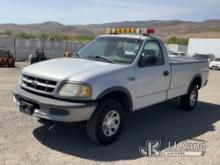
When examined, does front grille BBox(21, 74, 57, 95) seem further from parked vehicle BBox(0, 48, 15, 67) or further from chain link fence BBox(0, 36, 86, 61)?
chain link fence BBox(0, 36, 86, 61)

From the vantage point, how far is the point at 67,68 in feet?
18.0

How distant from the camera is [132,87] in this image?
5.93 m

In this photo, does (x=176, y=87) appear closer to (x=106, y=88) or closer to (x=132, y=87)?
(x=132, y=87)

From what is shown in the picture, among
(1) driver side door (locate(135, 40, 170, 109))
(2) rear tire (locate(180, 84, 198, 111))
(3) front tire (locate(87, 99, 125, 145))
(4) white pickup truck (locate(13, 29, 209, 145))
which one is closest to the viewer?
(4) white pickup truck (locate(13, 29, 209, 145))

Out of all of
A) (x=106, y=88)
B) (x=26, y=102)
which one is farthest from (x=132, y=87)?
(x=26, y=102)

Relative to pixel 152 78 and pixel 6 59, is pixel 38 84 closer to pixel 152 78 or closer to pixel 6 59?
pixel 152 78

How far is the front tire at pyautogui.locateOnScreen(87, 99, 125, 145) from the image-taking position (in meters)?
5.31

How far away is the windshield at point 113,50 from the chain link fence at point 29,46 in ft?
93.4

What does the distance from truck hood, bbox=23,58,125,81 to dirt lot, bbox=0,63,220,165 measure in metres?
0.94

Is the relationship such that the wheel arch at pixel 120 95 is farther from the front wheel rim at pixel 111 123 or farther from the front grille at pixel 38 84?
the front grille at pixel 38 84

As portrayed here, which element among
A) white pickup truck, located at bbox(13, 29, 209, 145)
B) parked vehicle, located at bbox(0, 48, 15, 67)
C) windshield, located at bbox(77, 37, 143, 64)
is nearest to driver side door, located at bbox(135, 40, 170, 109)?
white pickup truck, located at bbox(13, 29, 209, 145)

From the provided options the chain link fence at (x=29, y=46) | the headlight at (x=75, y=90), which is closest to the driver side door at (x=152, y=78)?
the headlight at (x=75, y=90)

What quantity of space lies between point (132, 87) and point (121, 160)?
4.67 feet

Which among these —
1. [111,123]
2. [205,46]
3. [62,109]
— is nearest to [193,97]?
[111,123]
